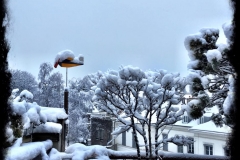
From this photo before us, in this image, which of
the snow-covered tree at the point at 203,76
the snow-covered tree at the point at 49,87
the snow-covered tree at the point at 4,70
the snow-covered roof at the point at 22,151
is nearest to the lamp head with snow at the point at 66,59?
the snow-covered tree at the point at 49,87

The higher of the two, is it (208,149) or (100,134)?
(208,149)

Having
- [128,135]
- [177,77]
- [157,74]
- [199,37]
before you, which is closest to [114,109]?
[157,74]

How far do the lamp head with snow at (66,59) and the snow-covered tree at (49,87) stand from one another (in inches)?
10.9

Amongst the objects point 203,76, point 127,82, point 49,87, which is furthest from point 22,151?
point 49,87

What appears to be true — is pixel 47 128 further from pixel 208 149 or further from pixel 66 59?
pixel 208 149

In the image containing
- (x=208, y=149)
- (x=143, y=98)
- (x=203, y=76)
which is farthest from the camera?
(x=143, y=98)

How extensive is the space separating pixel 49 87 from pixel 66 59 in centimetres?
67

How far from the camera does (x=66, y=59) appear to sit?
285 centimetres

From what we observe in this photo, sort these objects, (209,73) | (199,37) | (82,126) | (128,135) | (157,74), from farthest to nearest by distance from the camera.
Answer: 1. (82,126)
2. (128,135)
3. (157,74)
4. (199,37)
5. (209,73)

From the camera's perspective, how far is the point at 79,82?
4012mm

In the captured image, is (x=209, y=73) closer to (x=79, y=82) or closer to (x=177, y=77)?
(x=177, y=77)

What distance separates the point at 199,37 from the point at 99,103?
1879 millimetres

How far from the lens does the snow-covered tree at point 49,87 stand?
306 cm

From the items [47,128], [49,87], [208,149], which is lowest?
[208,149]
